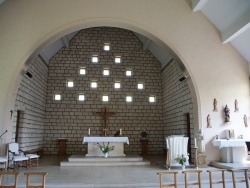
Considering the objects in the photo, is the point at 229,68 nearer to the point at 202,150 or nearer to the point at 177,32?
the point at 177,32

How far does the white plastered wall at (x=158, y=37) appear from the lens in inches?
321

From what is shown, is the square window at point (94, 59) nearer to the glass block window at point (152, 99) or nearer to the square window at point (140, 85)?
the square window at point (140, 85)

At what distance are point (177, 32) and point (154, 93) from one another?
5.03 meters

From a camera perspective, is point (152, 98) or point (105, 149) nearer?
point (105, 149)

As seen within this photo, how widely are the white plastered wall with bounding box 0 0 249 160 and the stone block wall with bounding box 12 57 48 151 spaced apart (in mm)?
1298

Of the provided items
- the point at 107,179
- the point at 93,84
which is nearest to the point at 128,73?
the point at 93,84

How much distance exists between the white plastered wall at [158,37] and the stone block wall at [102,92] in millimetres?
4580

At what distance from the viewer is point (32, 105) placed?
412 inches

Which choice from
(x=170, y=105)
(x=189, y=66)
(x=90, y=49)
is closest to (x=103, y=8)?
(x=189, y=66)

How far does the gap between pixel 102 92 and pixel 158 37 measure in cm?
529

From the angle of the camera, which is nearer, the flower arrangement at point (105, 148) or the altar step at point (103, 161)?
the altar step at point (103, 161)

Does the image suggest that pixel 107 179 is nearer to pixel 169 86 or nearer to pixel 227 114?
pixel 227 114

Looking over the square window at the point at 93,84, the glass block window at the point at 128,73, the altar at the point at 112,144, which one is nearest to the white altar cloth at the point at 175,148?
the altar at the point at 112,144

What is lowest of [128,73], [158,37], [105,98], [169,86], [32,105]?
[32,105]
